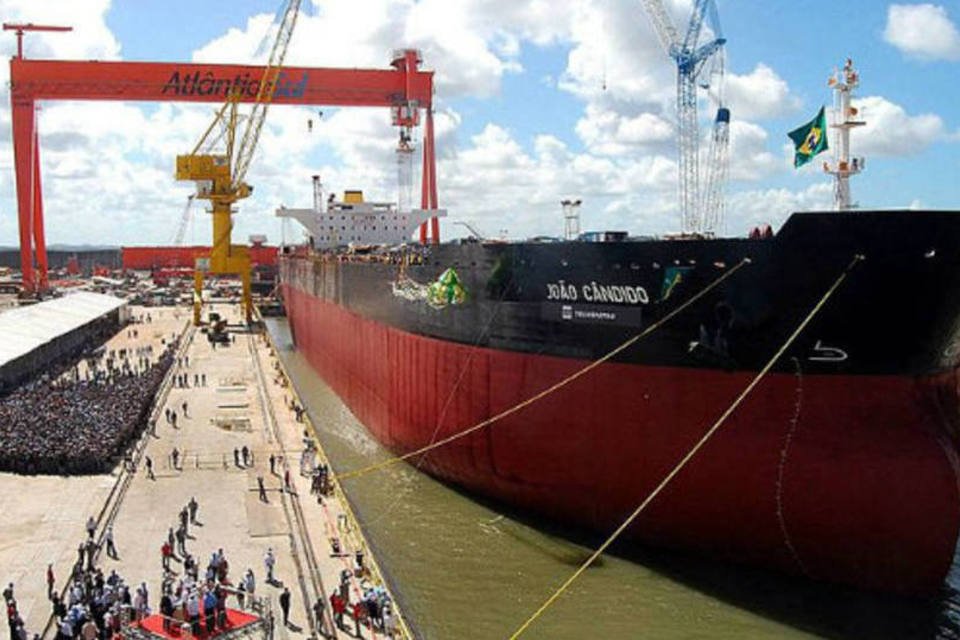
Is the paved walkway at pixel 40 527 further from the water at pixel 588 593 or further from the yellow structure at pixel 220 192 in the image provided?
the yellow structure at pixel 220 192

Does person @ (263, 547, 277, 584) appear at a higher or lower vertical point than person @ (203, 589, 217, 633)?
lower

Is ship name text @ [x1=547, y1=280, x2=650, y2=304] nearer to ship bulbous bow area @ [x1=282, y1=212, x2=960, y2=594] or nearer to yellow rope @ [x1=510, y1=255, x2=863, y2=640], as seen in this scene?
ship bulbous bow area @ [x1=282, y1=212, x2=960, y2=594]

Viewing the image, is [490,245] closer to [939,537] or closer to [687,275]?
[687,275]

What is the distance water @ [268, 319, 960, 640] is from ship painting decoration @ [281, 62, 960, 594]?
331mm

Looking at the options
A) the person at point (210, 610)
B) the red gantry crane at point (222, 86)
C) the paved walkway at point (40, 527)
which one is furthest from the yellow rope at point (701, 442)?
the red gantry crane at point (222, 86)

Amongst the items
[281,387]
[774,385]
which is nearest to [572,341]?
[774,385]

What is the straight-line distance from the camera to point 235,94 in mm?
44344

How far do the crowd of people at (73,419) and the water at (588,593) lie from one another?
20.6 feet

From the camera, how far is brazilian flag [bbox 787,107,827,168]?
1212 centimetres

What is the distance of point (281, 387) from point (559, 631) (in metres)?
18.6

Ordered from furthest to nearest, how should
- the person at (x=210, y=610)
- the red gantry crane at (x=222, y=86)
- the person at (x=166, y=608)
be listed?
the red gantry crane at (x=222, y=86)
the person at (x=166, y=608)
the person at (x=210, y=610)

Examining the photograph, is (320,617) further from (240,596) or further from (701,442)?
(701,442)

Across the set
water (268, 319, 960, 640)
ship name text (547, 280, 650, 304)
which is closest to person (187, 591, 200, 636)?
water (268, 319, 960, 640)

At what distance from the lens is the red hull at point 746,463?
10391 millimetres
